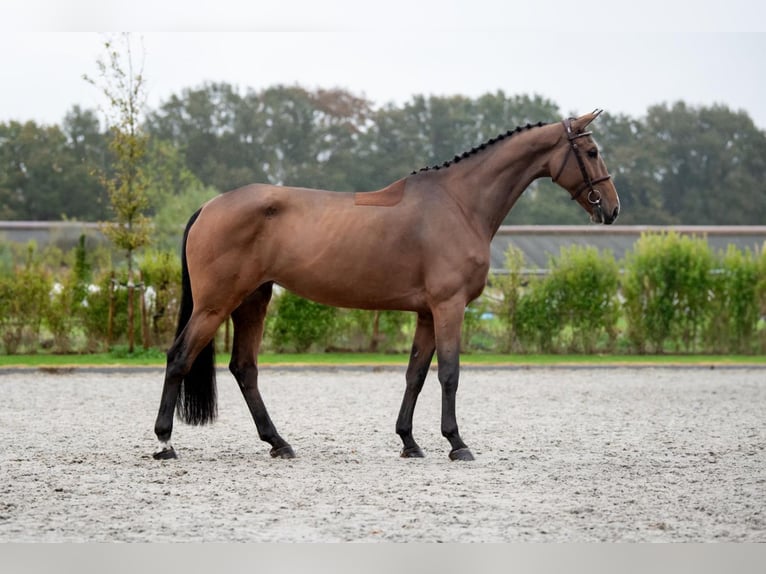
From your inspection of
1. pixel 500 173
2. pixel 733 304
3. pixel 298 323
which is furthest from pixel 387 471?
pixel 733 304

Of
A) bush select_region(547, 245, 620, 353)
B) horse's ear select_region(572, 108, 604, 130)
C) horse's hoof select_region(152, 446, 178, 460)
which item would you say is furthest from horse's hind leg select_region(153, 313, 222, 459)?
bush select_region(547, 245, 620, 353)

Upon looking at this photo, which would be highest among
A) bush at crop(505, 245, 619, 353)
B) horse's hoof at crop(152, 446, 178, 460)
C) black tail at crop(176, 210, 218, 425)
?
bush at crop(505, 245, 619, 353)

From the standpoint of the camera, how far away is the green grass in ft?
50.8

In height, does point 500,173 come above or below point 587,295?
above

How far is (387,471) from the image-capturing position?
694 centimetres

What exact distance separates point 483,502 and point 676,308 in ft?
42.7

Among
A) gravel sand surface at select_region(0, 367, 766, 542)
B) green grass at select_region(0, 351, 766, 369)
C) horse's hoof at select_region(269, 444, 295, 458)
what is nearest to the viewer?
gravel sand surface at select_region(0, 367, 766, 542)

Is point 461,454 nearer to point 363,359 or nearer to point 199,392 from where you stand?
point 199,392

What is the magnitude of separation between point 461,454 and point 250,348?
1881 mm

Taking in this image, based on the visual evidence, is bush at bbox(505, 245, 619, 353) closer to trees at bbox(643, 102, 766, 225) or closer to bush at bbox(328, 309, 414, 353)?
bush at bbox(328, 309, 414, 353)

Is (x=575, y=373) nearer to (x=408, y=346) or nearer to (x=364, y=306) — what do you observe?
(x=408, y=346)

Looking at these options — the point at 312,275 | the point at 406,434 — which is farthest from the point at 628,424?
the point at 312,275

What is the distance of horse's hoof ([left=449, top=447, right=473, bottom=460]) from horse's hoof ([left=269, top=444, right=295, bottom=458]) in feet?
4.01

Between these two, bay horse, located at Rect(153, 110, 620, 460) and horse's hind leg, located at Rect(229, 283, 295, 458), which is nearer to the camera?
bay horse, located at Rect(153, 110, 620, 460)
